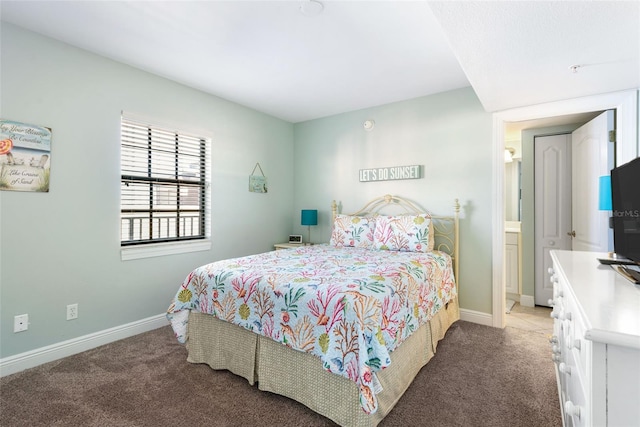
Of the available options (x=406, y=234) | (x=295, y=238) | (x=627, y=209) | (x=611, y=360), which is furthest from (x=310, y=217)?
(x=611, y=360)

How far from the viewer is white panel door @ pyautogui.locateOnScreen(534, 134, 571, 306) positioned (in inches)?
143

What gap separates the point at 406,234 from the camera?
10.6ft

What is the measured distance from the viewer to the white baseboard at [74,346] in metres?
2.26

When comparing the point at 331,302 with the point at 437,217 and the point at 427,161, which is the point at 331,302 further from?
the point at 427,161

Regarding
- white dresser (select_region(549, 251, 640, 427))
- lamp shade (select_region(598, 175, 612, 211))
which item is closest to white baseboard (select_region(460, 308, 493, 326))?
lamp shade (select_region(598, 175, 612, 211))

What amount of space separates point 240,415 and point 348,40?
276 cm

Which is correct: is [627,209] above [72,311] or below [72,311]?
above

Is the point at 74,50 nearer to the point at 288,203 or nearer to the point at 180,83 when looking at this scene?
the point at 180,83

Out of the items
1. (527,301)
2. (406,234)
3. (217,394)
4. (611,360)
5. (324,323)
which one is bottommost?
(217,394)

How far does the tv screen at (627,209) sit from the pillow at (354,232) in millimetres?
2091

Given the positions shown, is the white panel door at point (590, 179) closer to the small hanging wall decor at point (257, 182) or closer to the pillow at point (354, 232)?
the pillow at point (354, 232)

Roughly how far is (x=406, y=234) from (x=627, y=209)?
1844 mm

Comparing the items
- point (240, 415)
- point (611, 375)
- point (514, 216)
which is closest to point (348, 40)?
point (611, 375)

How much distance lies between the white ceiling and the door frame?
0.11 m
